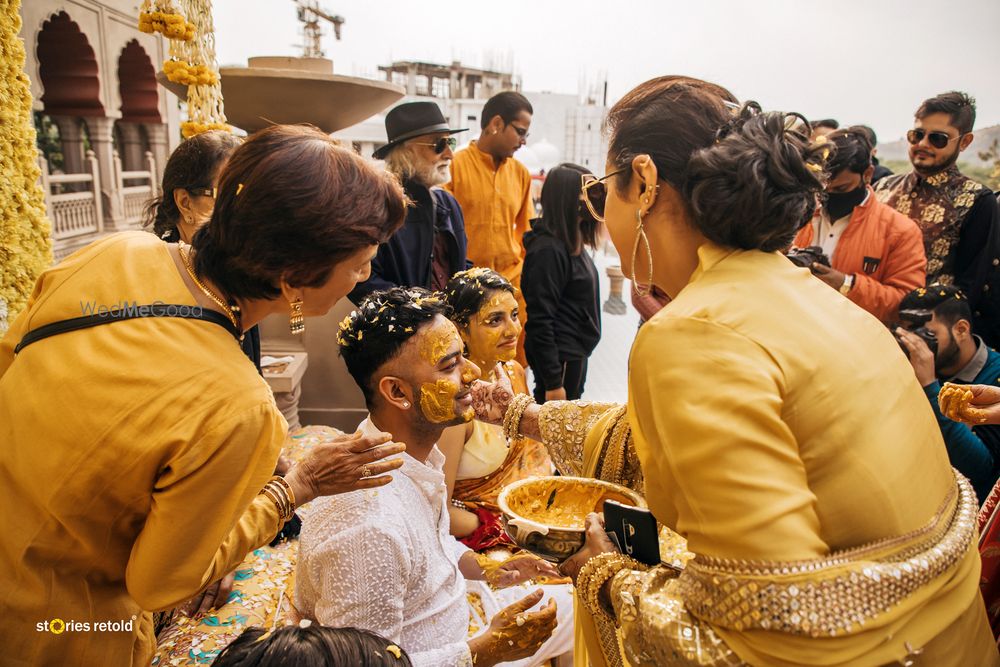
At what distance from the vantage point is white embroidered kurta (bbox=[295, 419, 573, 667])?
1843 millimetres

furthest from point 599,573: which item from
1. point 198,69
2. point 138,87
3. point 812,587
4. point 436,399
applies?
point 138,87

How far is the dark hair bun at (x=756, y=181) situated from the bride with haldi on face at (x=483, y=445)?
1702 mm

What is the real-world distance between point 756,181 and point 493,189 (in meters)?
4.33

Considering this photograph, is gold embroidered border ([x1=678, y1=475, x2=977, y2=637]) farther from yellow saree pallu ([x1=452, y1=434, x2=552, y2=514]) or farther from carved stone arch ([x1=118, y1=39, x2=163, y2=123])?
carved stone arch ([x1=118, y1=39, x2=163, y2=123])

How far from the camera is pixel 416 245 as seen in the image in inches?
167

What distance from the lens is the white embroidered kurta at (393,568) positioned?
1843 mm

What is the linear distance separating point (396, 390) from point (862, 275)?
3.38 m

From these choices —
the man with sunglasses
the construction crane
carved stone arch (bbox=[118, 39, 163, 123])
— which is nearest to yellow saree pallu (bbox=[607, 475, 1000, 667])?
the man with sunglasses

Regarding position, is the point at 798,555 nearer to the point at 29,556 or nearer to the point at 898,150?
the point at 29,556

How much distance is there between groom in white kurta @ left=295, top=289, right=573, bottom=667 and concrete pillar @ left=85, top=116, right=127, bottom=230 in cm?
1145

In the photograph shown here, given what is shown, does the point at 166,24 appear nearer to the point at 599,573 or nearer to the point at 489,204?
the point at 489,204

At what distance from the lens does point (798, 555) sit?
1.05 meters

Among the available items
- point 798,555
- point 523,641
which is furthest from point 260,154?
point 523,641

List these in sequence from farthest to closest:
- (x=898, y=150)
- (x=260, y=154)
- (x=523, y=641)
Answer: (x=898, y=150) < (x=523, y=641) < (x=260, y=154)
